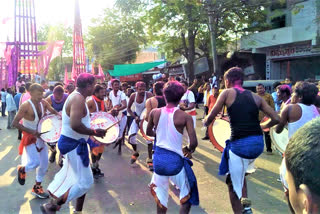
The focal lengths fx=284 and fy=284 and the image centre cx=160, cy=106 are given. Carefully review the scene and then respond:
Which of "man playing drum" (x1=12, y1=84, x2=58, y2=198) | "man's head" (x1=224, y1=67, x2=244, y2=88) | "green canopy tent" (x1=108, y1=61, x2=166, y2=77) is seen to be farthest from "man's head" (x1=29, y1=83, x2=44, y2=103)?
"green canopy tent" (x1=108, y1=61, x2=166, y2=77)

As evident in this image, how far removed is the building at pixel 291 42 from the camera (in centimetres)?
1619

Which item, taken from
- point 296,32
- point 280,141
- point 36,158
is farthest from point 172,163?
point 296,32

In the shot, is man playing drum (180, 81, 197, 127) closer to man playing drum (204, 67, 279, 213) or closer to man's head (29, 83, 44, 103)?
man's head (29, 83, 44, 103)

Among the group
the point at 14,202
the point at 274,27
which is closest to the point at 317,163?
the point at 14,202

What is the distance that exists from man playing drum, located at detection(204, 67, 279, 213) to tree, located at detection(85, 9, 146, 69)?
3400 cm

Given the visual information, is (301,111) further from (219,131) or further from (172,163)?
(172,163)

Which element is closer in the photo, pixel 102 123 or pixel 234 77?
pixel 234 77

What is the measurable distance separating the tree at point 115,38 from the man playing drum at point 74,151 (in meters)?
33.8

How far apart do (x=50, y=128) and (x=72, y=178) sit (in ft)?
5.53

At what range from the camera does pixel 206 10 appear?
497 inches

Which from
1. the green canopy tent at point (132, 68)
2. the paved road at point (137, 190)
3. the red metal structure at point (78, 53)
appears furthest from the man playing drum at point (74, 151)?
the green canopy tent at point (132, 68)

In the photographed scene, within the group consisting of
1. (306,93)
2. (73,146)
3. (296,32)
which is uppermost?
(296,32)

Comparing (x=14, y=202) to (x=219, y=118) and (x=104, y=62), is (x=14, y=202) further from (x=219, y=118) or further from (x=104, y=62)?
(x=104, y=62)

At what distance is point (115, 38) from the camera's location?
122 ft
